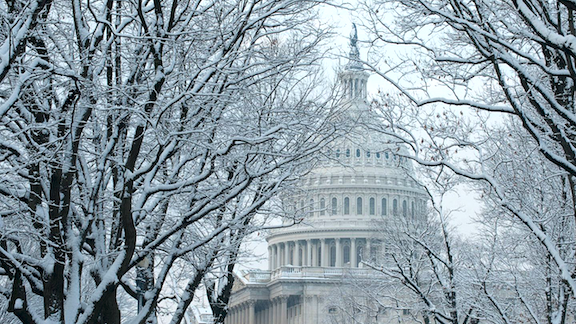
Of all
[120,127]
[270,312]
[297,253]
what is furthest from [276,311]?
[120,127]

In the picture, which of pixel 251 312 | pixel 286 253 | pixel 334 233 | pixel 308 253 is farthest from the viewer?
pixel 286 253

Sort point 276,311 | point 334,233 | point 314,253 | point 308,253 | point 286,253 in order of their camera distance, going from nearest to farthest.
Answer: point 276,311 < point 334,233 < point 308,253 < point 314,253 < point 286,253

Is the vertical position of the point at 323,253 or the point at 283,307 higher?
the point at 323,253

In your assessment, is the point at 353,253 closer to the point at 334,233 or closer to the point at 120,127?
the point at 334,233

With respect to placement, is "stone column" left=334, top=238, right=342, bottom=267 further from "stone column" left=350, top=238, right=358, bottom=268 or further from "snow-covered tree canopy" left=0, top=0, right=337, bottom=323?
"snow-covered tree canopy" left=0, top=0, right=337, bottom=323

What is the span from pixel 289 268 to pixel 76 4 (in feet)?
398

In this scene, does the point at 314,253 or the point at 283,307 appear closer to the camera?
the point at 283,307

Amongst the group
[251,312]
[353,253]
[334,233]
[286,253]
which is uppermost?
Answer: [334,233]

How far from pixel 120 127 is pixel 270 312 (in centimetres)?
12165

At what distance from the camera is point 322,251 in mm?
145375

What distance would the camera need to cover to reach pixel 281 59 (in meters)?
14.2

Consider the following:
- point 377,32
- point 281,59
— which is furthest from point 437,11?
point 281,59

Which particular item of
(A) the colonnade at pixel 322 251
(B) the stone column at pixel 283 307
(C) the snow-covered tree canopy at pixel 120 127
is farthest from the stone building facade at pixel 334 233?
(C) the snow-covered tree canopy at pixel 120 127

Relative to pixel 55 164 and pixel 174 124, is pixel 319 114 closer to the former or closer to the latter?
pixel 174 124
